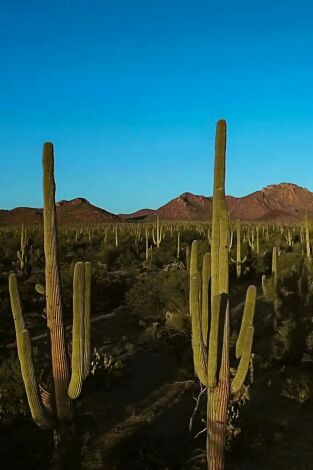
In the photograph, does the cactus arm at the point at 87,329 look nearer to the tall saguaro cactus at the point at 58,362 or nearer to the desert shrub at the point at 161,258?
the tall saguaro cactus at the point at 58,362

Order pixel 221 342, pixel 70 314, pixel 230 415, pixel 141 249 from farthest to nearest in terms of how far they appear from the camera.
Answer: pixel 141 249 → pixel 70 314 → pixel 230 415 → pixel 221 342

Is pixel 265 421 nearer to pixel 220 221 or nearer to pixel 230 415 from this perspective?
pixel 230 415

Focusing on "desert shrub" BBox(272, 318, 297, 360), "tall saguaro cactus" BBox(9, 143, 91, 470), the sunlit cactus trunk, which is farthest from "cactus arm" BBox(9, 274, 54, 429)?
"desert shrub" BBox(272, 318, 297, 360)

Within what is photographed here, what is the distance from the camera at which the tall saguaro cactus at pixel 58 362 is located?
5.42 meters

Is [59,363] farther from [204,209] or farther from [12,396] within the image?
[204,209]

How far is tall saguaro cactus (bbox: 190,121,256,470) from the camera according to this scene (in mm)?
5383

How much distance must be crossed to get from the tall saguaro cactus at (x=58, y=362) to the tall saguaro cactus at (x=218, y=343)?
4.22 feet

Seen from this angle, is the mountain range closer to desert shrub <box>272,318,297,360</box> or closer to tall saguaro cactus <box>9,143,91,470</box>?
desert shrub <box>272,318,297,360</box>

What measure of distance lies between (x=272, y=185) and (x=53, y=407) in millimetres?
141918

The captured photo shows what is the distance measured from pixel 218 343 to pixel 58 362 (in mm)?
1785

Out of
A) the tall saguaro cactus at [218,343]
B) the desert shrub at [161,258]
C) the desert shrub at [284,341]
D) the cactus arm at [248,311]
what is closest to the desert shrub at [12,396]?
the tall saguaro cactus at [218,343]

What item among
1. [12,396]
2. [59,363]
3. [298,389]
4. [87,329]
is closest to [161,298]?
[298,389]

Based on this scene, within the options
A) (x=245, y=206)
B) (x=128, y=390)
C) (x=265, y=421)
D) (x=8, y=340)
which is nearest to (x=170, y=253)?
(x=8, y=340)

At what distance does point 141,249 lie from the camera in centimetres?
3212
